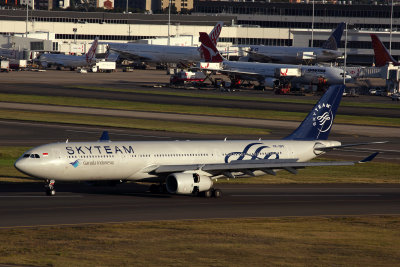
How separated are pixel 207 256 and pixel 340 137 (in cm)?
6447

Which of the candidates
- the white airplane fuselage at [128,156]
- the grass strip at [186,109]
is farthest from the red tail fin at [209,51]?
the white airplane fuselage at [128,156]

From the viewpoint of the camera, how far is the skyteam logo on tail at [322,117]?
67875mm

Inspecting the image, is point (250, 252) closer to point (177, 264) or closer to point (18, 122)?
point (177, 264)

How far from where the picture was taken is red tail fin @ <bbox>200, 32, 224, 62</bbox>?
18550 cm

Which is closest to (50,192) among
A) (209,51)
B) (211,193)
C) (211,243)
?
(211,193)

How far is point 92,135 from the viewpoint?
97312 mm

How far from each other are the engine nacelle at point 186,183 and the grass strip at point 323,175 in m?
10.3

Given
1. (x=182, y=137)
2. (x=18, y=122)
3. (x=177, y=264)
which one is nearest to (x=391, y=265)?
(x=177, y=264)

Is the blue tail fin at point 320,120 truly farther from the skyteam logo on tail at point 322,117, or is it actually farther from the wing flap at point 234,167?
the wing flap at point 234,167

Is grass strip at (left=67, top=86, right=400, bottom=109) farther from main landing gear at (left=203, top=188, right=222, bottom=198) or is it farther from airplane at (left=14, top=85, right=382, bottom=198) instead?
main landing gear at (left=203, top=188, right=222, bottom=198)

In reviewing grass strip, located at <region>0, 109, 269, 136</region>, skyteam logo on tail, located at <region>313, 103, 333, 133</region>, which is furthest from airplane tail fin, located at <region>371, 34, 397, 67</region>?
skyteam logo on tail, located at <region>313, 103, 333, 133</region>

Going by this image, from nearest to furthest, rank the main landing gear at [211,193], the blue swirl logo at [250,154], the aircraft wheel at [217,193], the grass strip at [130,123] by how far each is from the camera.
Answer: the main landing gear at [211,193] < the aircraft wheel at [217,193] < the blue swirl logo at [250,154] < the grass strip at [130,123]

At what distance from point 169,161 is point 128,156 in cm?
353

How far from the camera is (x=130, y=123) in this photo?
110188 mm
